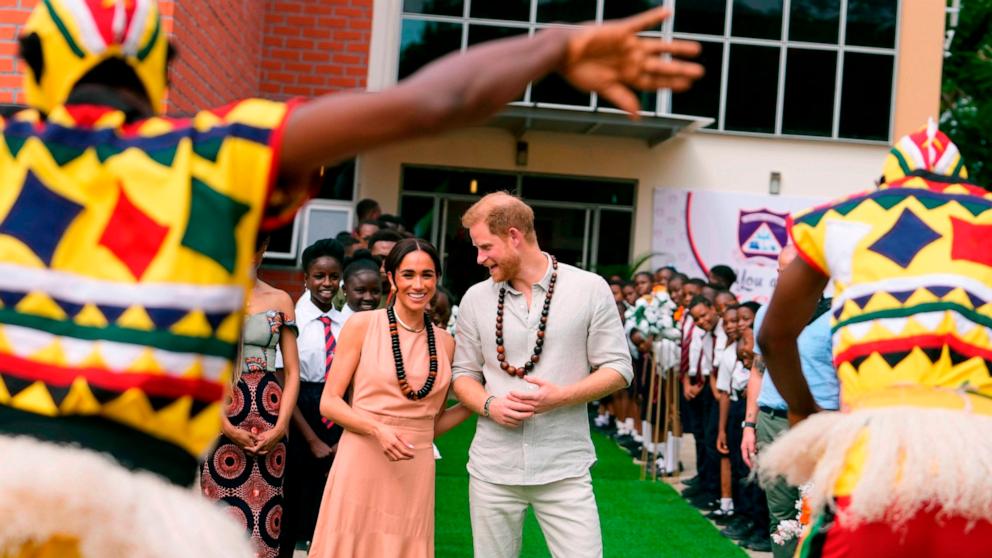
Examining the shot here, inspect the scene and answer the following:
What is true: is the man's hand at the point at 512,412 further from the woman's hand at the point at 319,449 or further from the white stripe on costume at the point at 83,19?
the white stripe on costume at the point at 83,19

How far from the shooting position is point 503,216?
5773 mm

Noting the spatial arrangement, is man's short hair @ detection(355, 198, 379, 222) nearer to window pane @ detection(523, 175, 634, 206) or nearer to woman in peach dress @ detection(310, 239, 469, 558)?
woman in peach dress @ detection(310, 239, 469, 558)

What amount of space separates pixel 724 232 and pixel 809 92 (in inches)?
110

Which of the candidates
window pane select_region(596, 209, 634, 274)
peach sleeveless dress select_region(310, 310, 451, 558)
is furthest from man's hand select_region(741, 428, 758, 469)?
window pane select_region(596, 209, 634, 274)

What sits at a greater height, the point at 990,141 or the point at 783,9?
the point at 783,9

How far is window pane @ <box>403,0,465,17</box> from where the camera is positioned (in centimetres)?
2027

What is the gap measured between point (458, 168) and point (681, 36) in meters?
4.31

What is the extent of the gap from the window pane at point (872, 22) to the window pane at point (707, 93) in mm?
2227

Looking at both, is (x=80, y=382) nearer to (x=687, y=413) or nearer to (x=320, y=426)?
(x=320, y=426)

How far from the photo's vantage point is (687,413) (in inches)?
487

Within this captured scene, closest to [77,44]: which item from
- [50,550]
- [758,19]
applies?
[50,550]

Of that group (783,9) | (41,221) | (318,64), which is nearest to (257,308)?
(41,221)

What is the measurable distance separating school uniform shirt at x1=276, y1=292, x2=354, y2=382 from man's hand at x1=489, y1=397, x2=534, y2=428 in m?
1.91

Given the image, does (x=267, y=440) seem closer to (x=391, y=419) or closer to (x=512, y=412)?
(x=391, y=419)
